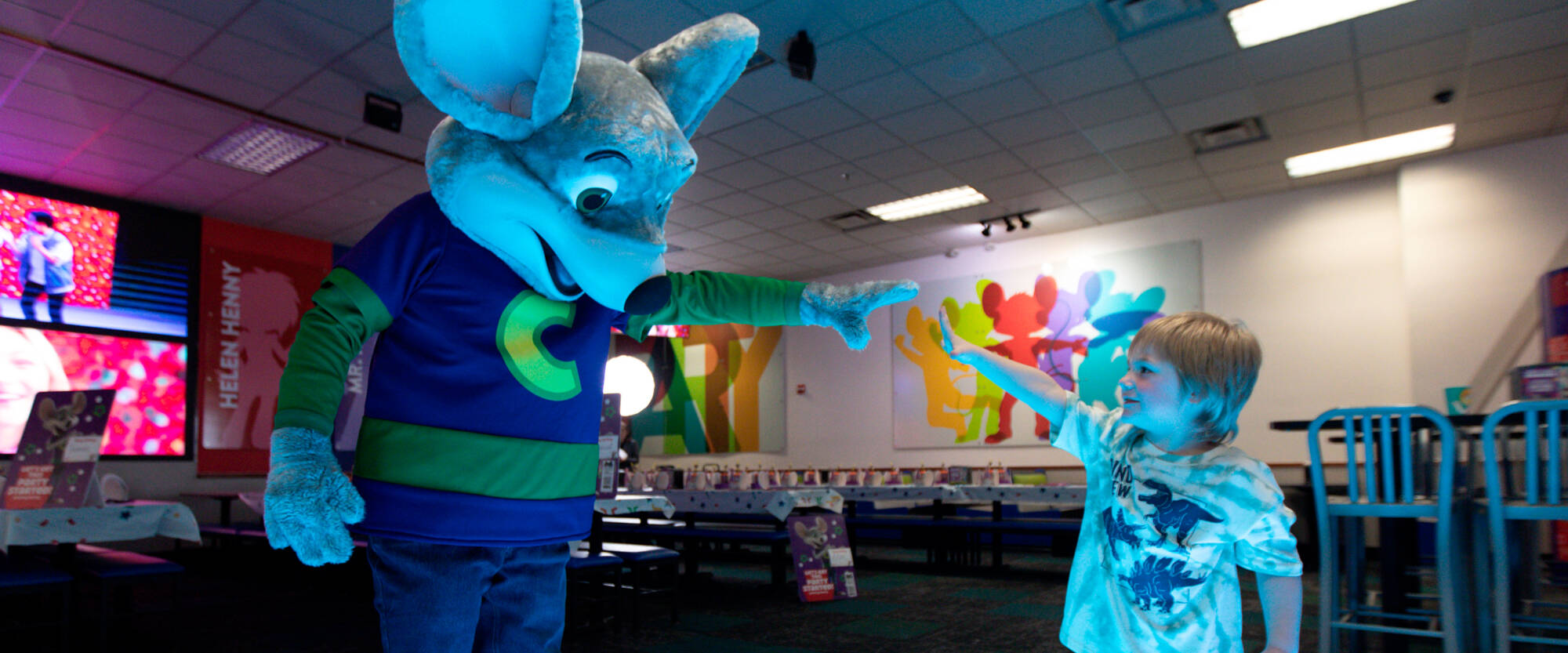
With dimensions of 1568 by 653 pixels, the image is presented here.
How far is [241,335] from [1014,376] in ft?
26.8

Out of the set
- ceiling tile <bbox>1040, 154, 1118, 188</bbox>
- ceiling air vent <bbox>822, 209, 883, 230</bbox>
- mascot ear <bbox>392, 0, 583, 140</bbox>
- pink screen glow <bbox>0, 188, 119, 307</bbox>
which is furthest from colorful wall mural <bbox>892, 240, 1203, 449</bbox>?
pink screen glow <bbox>0, 188, 119, 307</bbox>

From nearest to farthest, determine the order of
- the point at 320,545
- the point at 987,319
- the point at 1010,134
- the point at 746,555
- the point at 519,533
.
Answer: the point at 320,545, the point at 519,533, the point at 1010,134, the point at 746,555, the point at 987,319

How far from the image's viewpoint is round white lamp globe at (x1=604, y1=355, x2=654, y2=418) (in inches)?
413

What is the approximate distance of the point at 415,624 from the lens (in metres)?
0.95

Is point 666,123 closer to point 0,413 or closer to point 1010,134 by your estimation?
point 1010,134

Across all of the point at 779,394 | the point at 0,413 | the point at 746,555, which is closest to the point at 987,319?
the point at 779,394

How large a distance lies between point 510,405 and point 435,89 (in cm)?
38

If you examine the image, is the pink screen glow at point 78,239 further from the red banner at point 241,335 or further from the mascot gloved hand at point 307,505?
the mascot gloved hand at point 307,505

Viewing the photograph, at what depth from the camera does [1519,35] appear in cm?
455

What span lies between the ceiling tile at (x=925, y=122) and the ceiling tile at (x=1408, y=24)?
7.18 ft

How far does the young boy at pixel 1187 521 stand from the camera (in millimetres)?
1166

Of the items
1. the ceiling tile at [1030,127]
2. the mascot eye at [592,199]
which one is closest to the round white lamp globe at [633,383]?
the ceiling tile at [1030,127]

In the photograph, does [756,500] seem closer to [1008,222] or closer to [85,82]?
[1008,222]

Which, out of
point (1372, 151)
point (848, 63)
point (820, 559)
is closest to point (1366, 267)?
point (1372, 151)
